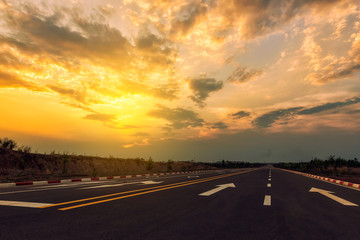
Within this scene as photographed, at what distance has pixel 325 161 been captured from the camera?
6725 centimetres

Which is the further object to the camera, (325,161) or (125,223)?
(325,161)

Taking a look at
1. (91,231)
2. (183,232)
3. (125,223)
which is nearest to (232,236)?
(183,232)

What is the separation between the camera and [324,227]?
4.54 metres

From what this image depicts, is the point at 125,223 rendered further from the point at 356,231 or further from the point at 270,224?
the point at 356,231

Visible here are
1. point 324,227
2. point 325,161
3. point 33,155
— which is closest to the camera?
point 324,227

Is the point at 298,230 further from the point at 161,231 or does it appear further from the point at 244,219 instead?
the point at 161,231

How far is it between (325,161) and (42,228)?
79.8m

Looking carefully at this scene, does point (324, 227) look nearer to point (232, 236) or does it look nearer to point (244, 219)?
point (244, 219)

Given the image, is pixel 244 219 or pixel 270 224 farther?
pixel 244 219

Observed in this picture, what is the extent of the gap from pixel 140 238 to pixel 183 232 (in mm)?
799

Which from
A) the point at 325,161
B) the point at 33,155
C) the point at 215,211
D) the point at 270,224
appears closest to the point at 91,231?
the point at 215,211

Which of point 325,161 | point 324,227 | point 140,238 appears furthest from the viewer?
point 325,161

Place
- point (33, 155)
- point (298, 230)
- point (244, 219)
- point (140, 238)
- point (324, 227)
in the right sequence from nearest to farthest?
point (140, 238) < point (298, 230) < point (324, 227) < point (244, 219) < point (33, 155)

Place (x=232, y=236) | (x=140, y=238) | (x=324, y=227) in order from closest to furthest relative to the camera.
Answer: (x=140, y=238), (x=232, y=236), (x=324, y=227)
